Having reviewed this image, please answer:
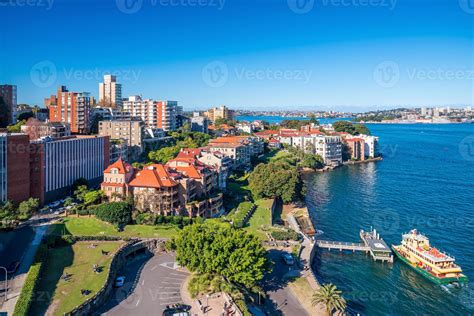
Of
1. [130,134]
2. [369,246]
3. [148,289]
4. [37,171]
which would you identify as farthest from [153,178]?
[130,134]

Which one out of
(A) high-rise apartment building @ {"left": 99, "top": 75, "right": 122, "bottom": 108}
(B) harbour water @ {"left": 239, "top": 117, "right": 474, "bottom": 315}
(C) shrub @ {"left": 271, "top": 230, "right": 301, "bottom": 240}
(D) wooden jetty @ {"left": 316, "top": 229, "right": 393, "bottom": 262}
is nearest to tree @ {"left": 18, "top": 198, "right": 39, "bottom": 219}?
(C) shrub @ {"left": 271, "top": 230, "right": 301, "bottom": 240}

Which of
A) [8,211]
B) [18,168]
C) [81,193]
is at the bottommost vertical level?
[8,211]

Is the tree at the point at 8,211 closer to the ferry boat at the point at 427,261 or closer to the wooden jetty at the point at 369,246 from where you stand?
the wooden jetty at the point at 369,246

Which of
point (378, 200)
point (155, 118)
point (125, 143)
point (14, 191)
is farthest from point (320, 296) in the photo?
point (155, 118)

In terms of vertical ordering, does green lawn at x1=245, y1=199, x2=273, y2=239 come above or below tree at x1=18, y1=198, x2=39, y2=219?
below

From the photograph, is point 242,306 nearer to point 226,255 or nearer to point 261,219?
point 226,255

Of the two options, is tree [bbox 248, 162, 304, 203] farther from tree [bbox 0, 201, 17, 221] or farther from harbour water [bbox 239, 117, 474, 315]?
tree [bbox 0, 201, 17, 221]

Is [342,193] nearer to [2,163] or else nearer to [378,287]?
[378,287]
